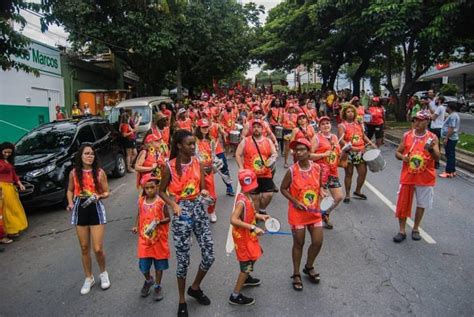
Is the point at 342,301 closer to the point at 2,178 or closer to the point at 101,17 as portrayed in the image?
the point at 2,178

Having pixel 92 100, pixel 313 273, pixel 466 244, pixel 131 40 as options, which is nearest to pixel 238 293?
pixel 313 273

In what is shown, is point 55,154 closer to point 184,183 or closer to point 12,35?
point 12,35

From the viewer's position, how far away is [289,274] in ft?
15.8

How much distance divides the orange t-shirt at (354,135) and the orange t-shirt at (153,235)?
160 inches

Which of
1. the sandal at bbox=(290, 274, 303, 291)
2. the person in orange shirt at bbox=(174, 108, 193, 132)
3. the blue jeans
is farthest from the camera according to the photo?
the person in orange shirt at bbox=(174, 108, 193, 132)

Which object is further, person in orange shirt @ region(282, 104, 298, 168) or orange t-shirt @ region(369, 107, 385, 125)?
orange t-shirt @ region(369, 107, 385, 125)

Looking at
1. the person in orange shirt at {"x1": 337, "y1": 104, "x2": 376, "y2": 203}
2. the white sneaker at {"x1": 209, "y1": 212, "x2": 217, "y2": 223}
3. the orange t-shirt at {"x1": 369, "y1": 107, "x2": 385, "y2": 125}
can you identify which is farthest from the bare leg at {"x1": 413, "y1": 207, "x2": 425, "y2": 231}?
the orange t-shirt at {"x1": 369, "y1": 107, "x2": 385, "y2": 125}

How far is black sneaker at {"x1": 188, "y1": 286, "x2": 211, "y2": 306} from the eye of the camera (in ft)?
13.7

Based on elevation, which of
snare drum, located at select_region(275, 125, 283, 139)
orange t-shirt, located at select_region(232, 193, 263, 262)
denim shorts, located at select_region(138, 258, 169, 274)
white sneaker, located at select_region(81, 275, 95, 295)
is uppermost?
snare drum, located at select_region(275, 125, 283, 139)

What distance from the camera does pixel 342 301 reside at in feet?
13.7

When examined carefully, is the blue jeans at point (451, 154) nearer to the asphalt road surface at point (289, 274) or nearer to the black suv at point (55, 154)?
the asphalt road surface at point (289, 274)

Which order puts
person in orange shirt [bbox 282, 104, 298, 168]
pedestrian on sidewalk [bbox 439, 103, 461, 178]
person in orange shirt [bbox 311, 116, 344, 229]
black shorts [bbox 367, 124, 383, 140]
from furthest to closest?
black shorts [bbox 367, 124, 383, 140], person in orange shirt [bbox 282, 104, 298, 168], pedestrian on sidewalk [bbox 439, 103, 461, 178], person in orange shirt [bbox 311, 116, 344, 229]

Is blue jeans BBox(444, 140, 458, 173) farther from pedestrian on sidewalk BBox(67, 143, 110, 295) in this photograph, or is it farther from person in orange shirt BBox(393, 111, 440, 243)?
pedestrian on sidewalk BBox(67, 143, 110, 295)

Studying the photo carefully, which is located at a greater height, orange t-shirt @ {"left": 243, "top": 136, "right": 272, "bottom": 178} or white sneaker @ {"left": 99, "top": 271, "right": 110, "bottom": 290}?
orange t-shirt @ {"left": 243, "top": 136, "right": 272, "bottom": 178}
